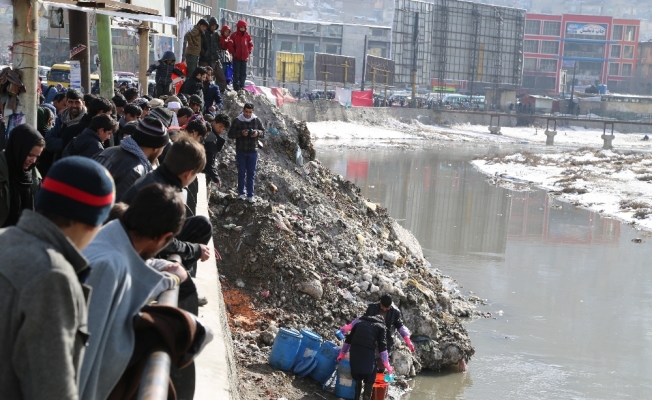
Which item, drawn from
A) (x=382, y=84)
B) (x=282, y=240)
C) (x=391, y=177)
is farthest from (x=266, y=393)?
(x=382, y=84)

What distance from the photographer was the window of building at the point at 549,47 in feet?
398

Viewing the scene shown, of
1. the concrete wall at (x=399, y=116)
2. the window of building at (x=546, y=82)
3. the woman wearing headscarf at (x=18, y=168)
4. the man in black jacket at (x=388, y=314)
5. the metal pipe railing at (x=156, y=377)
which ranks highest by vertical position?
the woman wearing headscarf at (x=18, y=168)

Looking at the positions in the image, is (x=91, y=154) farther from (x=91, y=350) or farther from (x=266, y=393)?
(x=266, y=393)

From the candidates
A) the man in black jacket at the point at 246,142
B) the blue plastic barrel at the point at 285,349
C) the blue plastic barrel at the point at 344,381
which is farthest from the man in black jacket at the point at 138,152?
the man in black jacket at the point at 246,142

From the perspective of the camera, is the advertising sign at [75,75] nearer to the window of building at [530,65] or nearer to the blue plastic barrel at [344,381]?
the blue plastic barrel at [344,381]

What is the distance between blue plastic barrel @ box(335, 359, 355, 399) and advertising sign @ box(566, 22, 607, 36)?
12105 centimetres

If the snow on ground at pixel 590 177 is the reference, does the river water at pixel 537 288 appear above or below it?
above

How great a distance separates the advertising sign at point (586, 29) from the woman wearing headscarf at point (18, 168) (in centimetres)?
12556

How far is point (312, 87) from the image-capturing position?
82062 millimetres

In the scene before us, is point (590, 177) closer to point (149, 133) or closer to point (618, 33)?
point (149, 133)

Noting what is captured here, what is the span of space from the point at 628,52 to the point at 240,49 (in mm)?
122046

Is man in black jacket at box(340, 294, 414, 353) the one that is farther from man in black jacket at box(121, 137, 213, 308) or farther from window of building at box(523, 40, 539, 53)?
window of building at box(523, 40, 539, 53)

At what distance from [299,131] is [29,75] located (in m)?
11.1

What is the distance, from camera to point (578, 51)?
125 meters
